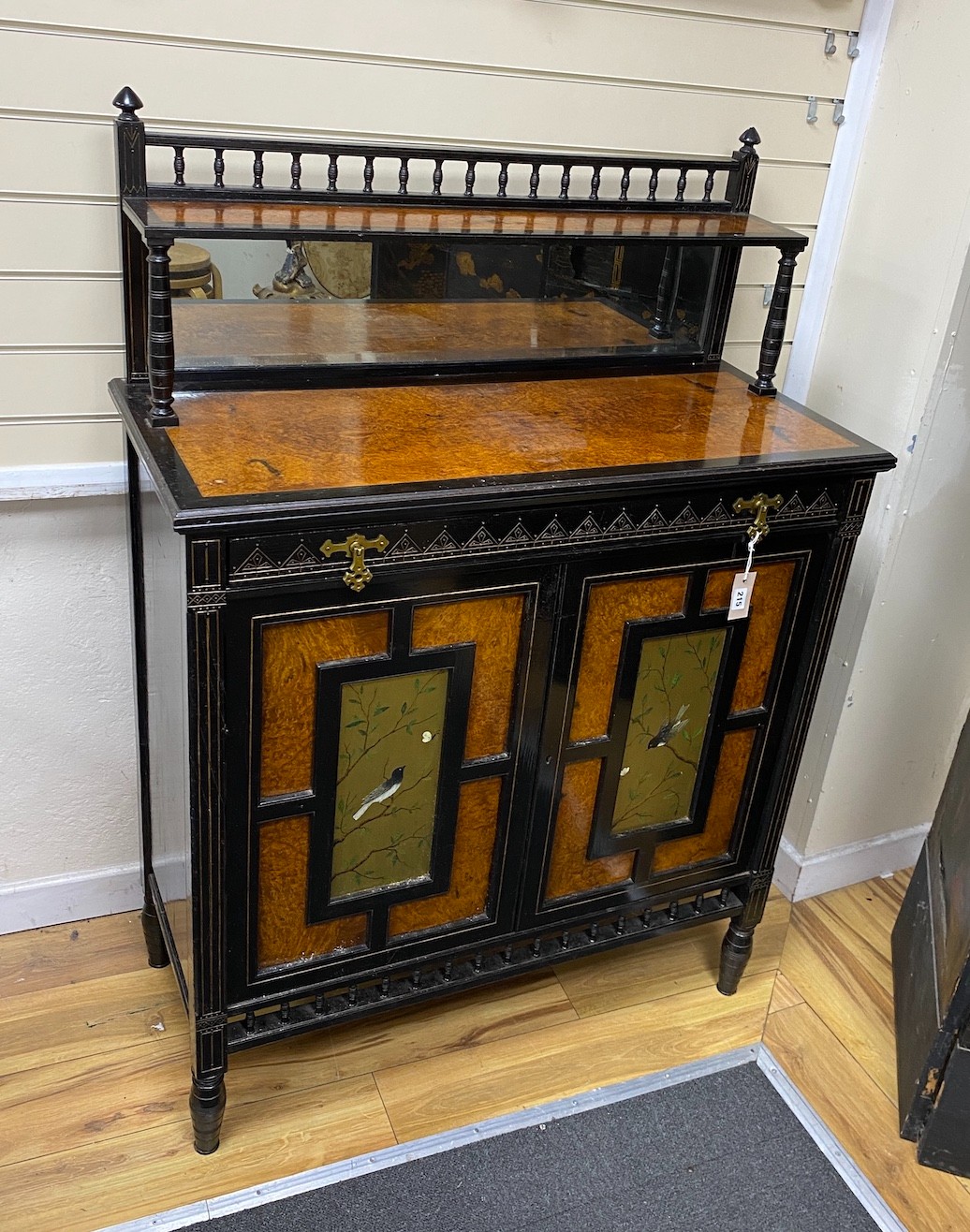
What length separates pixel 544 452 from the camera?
1.74 meters

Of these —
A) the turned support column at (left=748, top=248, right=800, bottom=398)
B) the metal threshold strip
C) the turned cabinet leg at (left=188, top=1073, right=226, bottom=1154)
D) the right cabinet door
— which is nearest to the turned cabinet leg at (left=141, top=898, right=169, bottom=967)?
the turned cabinet leg at (left=188, top=1073, right=226, bottom=1154)

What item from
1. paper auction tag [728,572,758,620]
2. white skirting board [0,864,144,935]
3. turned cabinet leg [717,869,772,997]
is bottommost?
white skirting board [0,864,144,935]

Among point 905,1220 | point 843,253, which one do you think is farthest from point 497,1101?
point 843,253

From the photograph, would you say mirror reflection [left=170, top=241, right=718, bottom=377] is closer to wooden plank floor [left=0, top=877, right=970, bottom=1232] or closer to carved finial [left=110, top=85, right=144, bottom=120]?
carved finial [left=110, top=85, right=144, bottom=120]

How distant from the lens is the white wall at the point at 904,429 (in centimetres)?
208

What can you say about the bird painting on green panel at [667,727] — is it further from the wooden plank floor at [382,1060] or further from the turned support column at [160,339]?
the turned support column at [160,339]

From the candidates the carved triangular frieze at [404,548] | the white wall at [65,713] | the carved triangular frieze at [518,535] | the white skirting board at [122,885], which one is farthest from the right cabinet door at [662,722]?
the white wall at [65,713]

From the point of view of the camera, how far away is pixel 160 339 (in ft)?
5.26

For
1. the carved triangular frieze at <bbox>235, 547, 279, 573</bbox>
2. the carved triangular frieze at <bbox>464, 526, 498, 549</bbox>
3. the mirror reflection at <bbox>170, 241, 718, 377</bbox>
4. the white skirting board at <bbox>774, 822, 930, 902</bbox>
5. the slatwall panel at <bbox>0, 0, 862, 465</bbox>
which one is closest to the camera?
the carved triangular frieze at <bbox>235, 547, 279, 573</bbox>

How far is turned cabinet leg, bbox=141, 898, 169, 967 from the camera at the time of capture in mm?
2238

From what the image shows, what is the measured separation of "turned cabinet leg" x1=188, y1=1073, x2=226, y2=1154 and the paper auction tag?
3.60ft

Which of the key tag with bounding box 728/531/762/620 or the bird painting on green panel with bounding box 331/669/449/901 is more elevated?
the key tag with bounding box 728/531/762/620

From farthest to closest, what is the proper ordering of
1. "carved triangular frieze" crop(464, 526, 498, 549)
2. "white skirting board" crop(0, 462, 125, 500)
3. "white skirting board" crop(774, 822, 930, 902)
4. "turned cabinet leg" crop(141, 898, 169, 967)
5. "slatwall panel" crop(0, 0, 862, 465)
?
1. "white skirting board" crop(774, 822, 930, 902)
2. "turned cabinet leg" crop(141, 898, 169, 967)
3. "white skirting board" crop(0, 462, 125, 500)
4. "slatwall panel" crop(0, 0, 862, 465)
5. "carved triangular frieze" crop(464, 526, 498, 549)

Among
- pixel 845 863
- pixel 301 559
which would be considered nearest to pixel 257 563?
pixel 301 559
